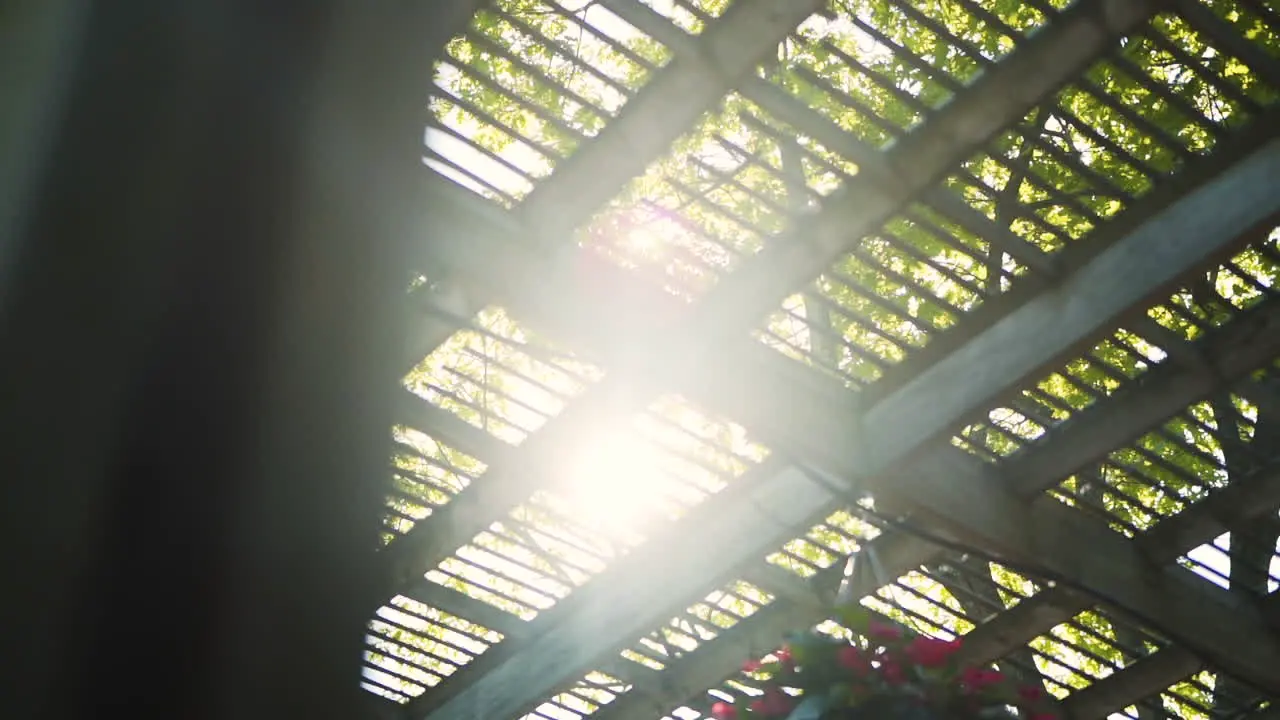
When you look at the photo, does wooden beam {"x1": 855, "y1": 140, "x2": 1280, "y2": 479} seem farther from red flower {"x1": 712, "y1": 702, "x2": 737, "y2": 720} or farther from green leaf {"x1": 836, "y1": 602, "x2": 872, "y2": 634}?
red flower {"x1": 712, "y1": 702, "x2": 737, "y2": 720}

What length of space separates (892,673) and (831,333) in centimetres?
120

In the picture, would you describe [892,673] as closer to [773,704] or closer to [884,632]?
[884,632]

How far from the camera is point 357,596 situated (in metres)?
0.45

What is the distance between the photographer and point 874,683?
2.78 metres

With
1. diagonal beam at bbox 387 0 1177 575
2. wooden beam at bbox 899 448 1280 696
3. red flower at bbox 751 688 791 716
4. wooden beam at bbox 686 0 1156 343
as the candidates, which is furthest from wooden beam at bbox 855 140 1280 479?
red flower at bbox 751 688 791 716

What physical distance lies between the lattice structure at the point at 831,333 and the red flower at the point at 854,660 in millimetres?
845

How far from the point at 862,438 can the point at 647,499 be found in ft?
3.04

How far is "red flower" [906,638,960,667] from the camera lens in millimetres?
2830

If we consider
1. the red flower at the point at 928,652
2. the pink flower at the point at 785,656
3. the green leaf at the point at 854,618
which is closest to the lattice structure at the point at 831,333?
the green leaf at the point at 854,618

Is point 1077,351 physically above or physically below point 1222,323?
below

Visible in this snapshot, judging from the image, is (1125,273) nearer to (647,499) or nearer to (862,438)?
(862,438)

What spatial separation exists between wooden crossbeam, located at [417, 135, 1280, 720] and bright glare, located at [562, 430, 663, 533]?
217 mm

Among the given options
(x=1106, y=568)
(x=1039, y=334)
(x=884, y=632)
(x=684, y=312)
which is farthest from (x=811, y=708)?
(x=1106, y=568)

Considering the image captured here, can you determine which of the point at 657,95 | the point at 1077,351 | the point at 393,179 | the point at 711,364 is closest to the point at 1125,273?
the point at 1077,351
